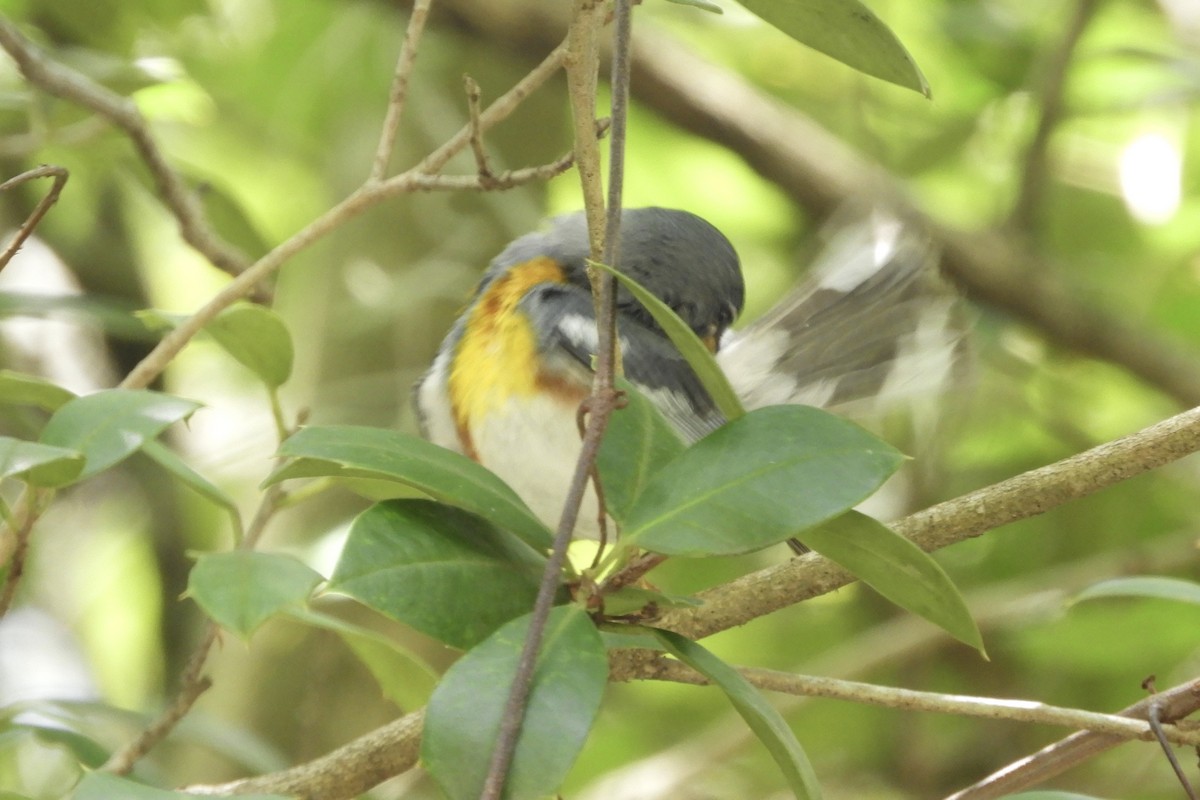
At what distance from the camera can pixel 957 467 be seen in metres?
2.21

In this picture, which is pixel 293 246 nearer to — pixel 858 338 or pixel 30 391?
pixel 30 391

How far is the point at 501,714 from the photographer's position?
0.56 metres

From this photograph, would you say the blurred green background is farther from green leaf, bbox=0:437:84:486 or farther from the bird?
green leaf, bbox=0:437:84:486

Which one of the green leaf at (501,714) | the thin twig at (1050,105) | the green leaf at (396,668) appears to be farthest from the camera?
the thin twig at (1050,105)

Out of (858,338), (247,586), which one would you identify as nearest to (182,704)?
(247,586)

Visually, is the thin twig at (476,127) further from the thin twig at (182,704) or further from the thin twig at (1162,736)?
the thin twig at (1162,736)

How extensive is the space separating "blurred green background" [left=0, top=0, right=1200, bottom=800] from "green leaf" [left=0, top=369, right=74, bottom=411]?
71cm

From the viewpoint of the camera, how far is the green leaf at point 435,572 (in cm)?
62

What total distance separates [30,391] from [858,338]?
2.45ft

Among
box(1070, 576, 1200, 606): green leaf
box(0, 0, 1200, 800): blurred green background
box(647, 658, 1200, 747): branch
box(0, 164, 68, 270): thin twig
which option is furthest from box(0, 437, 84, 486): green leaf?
box(0, 0, 1200, 800): blurred green background

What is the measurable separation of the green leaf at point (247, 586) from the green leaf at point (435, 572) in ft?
0.34

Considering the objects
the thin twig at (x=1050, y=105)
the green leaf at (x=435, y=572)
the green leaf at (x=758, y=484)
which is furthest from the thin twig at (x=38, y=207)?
the thin twig at (x=1050, y=105)

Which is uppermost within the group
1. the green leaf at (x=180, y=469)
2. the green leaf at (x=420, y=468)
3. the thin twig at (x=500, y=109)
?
the thin twig at (x=500, y=109)

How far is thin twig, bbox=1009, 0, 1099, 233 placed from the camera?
1.94 m
